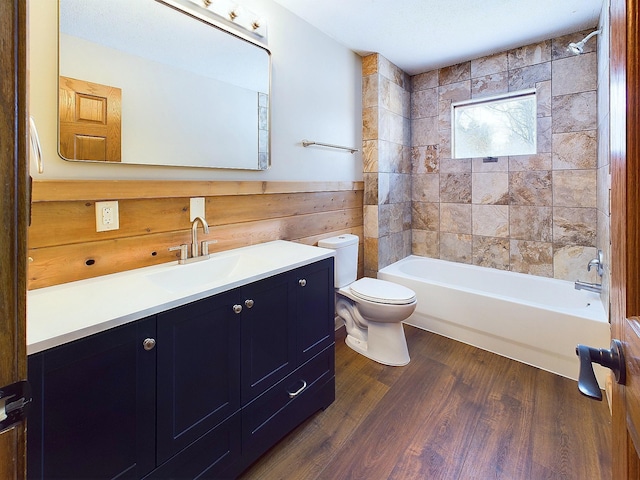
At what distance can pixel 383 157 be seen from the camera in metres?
2.88

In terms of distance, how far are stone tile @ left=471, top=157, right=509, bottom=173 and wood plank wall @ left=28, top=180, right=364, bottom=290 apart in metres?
1.58

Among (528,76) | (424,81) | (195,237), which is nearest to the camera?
(195,237)

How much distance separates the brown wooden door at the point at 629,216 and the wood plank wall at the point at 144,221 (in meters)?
1.58

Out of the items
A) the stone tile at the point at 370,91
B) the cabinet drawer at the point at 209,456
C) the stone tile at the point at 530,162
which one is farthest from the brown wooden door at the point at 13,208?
the stone tile at the point at 530,162

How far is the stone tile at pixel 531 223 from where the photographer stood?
8.80 feet

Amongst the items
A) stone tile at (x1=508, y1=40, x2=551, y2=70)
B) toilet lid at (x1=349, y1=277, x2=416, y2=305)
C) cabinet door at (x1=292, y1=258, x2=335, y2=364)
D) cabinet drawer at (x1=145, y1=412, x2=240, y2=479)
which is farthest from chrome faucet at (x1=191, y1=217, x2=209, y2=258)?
stone tile at (x1=508, y1=40, x2=551, y2=70)

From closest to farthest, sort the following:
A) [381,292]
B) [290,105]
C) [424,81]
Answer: [290,105]
[381,292]
[424,81]

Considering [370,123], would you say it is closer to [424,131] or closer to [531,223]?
[424,131]

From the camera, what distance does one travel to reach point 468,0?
2016 mm

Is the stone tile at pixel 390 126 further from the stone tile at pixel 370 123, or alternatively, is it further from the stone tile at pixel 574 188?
the stone tile at pixel 574 188

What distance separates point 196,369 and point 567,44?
3276mm

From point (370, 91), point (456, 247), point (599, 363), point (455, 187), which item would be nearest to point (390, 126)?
point (370, 91)

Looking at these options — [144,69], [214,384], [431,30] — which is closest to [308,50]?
[431,30]

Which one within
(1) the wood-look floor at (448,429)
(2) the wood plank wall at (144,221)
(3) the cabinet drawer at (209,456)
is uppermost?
(2) the wood plank wall at (144,221)
